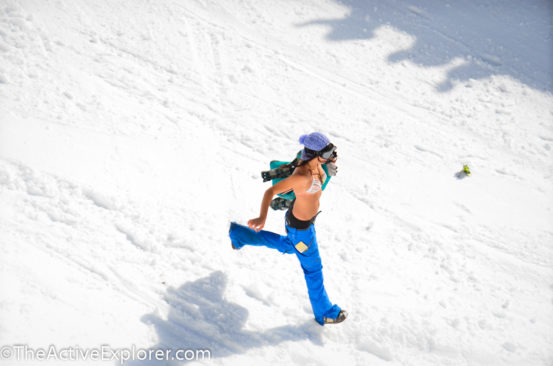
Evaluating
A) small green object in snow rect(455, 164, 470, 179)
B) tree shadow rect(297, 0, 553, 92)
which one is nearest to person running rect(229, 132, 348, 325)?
small green object in snow rect(455, 164, 470, 179)

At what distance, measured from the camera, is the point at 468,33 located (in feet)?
32.3

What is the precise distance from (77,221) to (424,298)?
4.10 metres

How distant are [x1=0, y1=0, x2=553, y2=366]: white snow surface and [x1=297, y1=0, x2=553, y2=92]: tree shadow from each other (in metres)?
0.12

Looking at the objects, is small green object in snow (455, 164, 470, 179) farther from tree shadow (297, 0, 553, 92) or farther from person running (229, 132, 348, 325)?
person running (229, 132, 348, 325)

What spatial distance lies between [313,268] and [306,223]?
1.60 feet

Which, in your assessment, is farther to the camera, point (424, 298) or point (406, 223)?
point (406, 223)

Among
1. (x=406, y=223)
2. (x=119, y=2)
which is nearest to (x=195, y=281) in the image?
(x=406, y=223)

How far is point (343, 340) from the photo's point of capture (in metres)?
3.70

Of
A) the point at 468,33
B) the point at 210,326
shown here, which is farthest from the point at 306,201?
the point at 468,33

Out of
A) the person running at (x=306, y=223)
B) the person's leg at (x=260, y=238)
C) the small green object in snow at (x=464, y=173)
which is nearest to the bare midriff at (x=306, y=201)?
the person running at (x=306, y=223)

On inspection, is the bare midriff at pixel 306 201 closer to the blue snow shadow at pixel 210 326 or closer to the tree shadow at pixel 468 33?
the blue snow shadow at pixel 210 326

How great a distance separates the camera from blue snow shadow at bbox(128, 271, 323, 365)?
337cm

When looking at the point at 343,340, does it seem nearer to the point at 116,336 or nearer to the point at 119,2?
the point at 116,336

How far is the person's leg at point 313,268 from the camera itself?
11.4 feet
